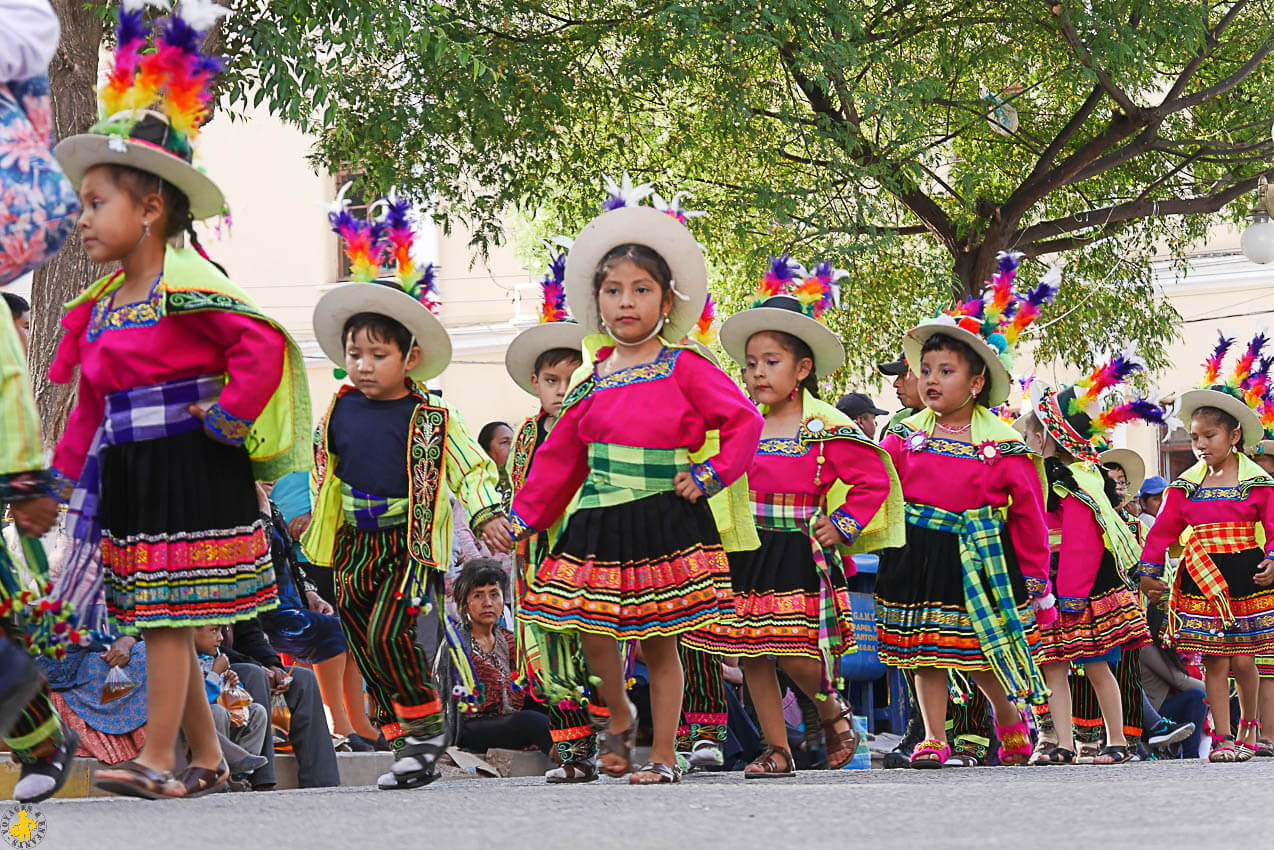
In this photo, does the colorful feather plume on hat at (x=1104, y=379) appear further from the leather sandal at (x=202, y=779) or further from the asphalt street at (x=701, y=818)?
the leather sandal at (x=202, y=779)

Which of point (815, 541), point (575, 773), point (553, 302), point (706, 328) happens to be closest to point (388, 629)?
point (575, 773)

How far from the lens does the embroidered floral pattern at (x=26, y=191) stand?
4.69m

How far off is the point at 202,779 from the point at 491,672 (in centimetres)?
381

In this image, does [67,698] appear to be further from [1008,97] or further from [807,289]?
[1008,97]

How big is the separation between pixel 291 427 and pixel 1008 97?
12129 millimetres

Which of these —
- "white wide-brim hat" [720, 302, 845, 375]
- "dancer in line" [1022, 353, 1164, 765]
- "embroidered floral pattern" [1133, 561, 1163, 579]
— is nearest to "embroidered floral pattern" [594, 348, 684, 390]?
"white wide-brim hat" [720, 302, 845, 375]

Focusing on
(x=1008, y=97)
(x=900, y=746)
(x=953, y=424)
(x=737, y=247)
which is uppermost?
(x=1008, y=97)

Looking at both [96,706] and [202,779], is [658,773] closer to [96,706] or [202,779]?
[202,779]

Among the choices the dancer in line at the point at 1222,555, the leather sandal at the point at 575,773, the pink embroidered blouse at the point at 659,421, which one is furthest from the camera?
the dancer in line at the point at 1222,555

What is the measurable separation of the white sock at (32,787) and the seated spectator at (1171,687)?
8.92 metres

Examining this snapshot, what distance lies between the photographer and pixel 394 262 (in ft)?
25.2

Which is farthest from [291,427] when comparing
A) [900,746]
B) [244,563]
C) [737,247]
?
[737,247]

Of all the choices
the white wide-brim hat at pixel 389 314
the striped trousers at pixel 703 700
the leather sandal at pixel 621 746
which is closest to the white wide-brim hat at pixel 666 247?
the white wide-brim hat at pixel 389 314

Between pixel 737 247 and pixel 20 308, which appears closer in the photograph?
pixel 20 308
